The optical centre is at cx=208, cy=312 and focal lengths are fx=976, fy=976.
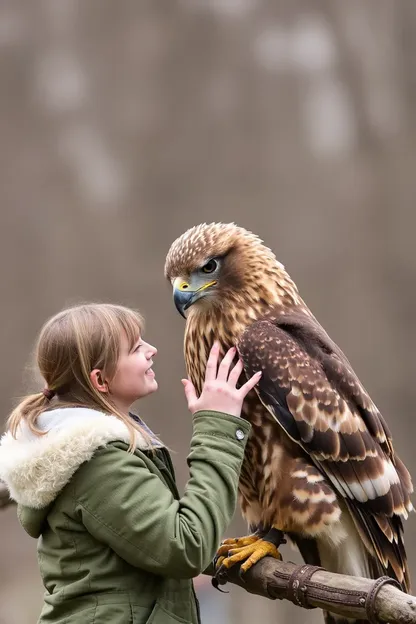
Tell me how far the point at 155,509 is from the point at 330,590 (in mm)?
454

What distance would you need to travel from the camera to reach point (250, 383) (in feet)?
7.06

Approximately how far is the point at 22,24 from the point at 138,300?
3.39 m

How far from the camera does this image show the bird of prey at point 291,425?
235cm

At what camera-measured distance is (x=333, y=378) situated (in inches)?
98.7

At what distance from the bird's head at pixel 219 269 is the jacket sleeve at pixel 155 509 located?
69cm

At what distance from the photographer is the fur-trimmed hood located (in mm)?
1805

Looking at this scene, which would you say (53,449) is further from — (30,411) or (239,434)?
(239,434)

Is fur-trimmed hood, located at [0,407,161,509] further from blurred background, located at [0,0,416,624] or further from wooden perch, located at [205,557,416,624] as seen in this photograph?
blurred background, located at [0,0,416,624]

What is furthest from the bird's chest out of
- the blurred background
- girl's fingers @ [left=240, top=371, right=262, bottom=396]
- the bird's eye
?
the blurred background

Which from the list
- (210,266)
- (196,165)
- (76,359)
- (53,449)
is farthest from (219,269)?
(196,165)

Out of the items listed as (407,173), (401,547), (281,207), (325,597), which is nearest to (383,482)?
(401,547)

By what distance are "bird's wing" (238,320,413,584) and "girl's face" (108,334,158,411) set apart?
0.42 meters

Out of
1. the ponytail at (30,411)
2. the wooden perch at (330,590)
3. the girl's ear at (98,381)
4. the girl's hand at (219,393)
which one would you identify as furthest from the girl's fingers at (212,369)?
the wooden perch at (330,590)

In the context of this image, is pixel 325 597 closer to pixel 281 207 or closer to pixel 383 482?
pixel 383 482
